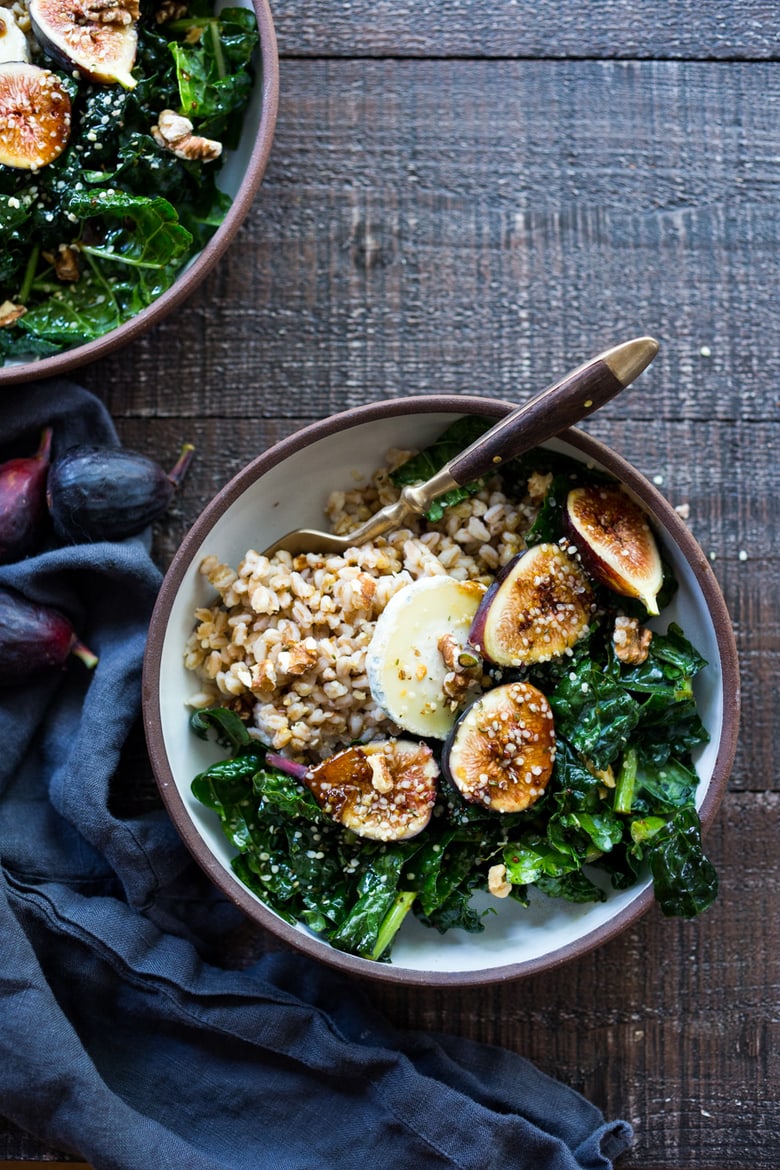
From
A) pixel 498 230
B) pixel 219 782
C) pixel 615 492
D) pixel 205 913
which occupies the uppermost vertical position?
pixel 498 230

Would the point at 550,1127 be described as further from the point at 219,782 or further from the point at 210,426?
the point at 210,426

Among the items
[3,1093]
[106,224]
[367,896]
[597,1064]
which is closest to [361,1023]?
[367,896]

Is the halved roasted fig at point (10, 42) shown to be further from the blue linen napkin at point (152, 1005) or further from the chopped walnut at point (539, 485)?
the chopped walnut at point (539, 485)

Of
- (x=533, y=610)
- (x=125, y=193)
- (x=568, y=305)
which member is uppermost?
(x=125, y=193)

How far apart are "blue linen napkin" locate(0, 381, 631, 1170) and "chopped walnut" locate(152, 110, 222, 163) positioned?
562 millimetres

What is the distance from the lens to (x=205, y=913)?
2496 mm

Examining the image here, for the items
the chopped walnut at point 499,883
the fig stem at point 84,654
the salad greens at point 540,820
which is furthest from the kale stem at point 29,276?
the chopped walnut at point 499,883

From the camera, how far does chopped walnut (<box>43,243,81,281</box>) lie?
2.32 meters

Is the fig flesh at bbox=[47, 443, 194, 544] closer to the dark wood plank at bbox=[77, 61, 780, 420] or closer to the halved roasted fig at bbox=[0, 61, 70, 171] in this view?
the dark wood plank at bbox=[77, 61, 780, 420]

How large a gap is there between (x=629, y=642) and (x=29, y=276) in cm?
149

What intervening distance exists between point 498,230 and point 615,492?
0.75 meters

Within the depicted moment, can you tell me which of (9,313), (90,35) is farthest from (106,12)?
(9,313)

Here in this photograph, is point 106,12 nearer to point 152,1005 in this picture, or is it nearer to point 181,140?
point 181,140

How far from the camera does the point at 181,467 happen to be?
250cm
